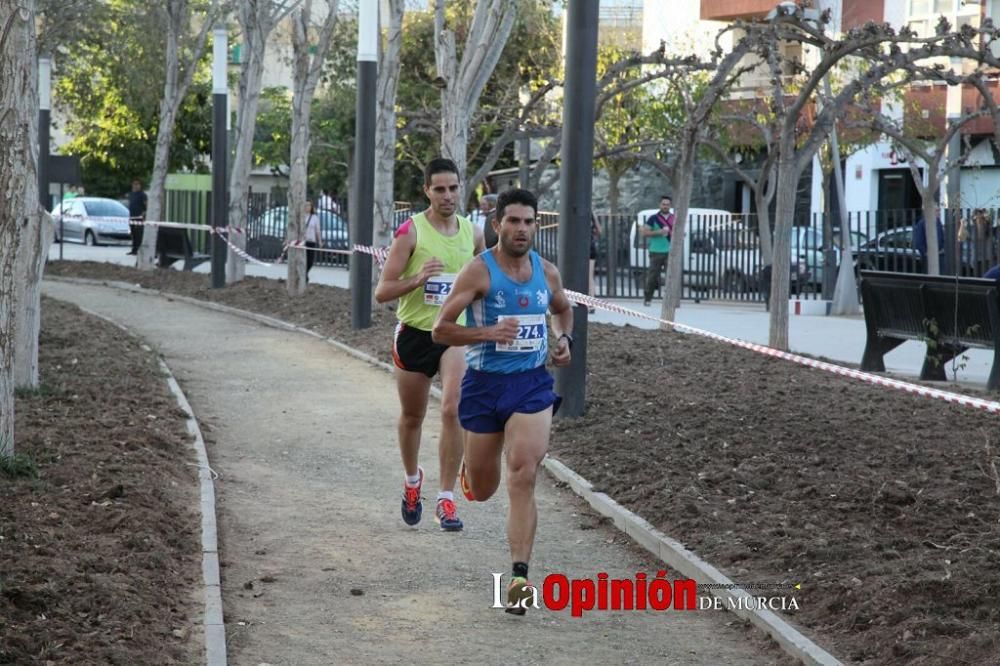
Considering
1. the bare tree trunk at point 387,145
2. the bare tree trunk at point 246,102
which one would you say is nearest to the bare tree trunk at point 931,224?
the bare tree trunk at point 387,145

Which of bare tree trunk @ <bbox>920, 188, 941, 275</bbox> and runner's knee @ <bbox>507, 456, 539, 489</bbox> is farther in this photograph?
bare tree trunk @ <bbox>920, 188, 941, 275</bbox>

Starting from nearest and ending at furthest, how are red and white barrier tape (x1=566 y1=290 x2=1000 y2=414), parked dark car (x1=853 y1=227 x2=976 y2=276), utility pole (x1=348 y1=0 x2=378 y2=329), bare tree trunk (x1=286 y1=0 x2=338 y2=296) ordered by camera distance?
1. red and white barrier tape (x1=566 y1=290 x2=1000 y2=414)
2. utility pole (x1=348 y1=0 x2=378 y2=329)
3. bare tree trunk (x1=286 y1=0 x2=338 y2=296)
4. parked dark car (x1=853 y1=227 x2=976 y2=276)

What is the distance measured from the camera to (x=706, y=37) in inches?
1852

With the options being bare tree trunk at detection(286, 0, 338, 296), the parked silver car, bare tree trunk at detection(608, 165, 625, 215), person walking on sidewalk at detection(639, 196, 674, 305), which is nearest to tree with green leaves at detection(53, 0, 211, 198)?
the parked silver car

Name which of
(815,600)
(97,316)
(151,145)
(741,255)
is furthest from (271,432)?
(151,145)

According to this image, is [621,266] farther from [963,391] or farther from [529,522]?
[529,522]

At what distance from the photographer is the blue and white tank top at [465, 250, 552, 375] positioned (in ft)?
23.3

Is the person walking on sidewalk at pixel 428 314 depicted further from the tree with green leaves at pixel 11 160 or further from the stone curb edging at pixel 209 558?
the tree with green leaves at pixel 11 160

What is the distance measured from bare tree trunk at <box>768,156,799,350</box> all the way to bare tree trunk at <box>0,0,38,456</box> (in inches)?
344

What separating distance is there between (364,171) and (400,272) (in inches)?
439

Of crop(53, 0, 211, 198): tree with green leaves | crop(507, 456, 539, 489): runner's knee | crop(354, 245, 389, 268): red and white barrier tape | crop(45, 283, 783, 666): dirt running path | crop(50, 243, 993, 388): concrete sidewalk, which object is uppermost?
crop(53, 0, 211, 198): tree with green leaves

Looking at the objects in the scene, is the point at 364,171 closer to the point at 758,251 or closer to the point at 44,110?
the point at 758,251

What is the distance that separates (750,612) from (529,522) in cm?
101

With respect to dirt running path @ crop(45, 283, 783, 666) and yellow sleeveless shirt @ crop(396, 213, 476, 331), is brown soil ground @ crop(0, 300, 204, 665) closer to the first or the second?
dirt running path @ crop(45, 283, 783, 666)
